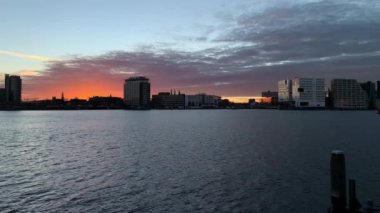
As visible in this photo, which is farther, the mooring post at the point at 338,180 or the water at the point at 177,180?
the water at the point at 177,180

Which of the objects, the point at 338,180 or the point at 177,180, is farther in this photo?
the point at 177,180

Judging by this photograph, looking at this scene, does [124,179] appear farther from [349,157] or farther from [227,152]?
[349,157]

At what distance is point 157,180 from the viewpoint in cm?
2852

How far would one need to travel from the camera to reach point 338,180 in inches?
636

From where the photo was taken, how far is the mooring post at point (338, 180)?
16.0 m

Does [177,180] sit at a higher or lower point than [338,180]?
lower

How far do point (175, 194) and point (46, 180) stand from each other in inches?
444

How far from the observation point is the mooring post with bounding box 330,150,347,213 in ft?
52.4

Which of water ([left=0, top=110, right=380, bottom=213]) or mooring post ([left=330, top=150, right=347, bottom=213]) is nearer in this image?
mooring post ([left=330, top=150, right=347, bottom=213])

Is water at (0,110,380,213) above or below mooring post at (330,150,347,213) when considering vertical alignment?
below

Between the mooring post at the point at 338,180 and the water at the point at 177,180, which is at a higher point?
the mooring post at the point at 338,180

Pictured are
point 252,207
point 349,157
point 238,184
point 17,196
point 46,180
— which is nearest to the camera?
point 252,207

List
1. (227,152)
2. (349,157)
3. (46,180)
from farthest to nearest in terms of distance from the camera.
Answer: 1. (227,152)
2. (349,157)
3. (46,180)

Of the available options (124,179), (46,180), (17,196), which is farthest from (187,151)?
(17,196)
